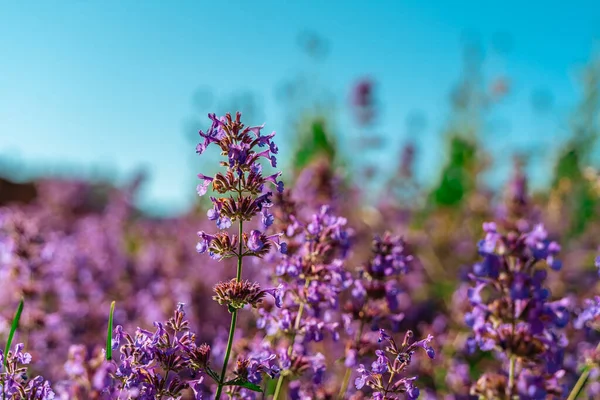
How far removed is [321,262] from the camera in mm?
2287

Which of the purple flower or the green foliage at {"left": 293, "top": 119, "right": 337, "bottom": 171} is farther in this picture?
the green foliage at {"left": 293, "top": 119, "right": 337, "bottom": 171}

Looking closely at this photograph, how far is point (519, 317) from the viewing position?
82.6 inches

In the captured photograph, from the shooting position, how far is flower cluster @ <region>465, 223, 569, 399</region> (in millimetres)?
2010

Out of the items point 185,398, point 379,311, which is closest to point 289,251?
point 379,311

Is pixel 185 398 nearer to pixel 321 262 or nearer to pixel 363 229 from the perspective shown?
pixel 321 262

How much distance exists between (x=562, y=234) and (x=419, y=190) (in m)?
3.69

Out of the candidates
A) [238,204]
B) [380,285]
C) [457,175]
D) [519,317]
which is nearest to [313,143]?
[457,175]

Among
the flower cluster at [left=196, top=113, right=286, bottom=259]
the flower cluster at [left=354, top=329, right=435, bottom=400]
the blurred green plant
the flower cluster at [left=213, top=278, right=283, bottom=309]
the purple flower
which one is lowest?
the flower cluster at [left=354, top=329, right=435, bottom=400]

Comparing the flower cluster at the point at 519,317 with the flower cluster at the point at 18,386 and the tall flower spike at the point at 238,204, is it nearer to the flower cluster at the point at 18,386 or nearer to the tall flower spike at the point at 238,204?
the tall flower spike at the point at 238,204

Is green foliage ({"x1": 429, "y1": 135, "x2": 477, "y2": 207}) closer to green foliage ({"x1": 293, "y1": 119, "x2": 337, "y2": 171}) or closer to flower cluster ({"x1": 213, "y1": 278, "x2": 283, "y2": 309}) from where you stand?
green foliage ({"x1": 293, "y1": 119, "x2": 337, "y2": 171})

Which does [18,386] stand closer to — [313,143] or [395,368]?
[395,368]

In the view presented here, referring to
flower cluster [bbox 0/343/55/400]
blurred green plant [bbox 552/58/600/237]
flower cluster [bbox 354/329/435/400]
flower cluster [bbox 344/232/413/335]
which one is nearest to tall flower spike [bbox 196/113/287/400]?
flower cluster [bbox 354/329/435/400]

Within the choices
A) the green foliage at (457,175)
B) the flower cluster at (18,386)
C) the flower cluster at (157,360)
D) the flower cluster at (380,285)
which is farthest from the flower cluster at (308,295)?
the green foliage at (457,175)

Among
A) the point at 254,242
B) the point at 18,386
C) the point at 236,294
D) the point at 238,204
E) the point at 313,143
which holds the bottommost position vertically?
the point at 18,386
